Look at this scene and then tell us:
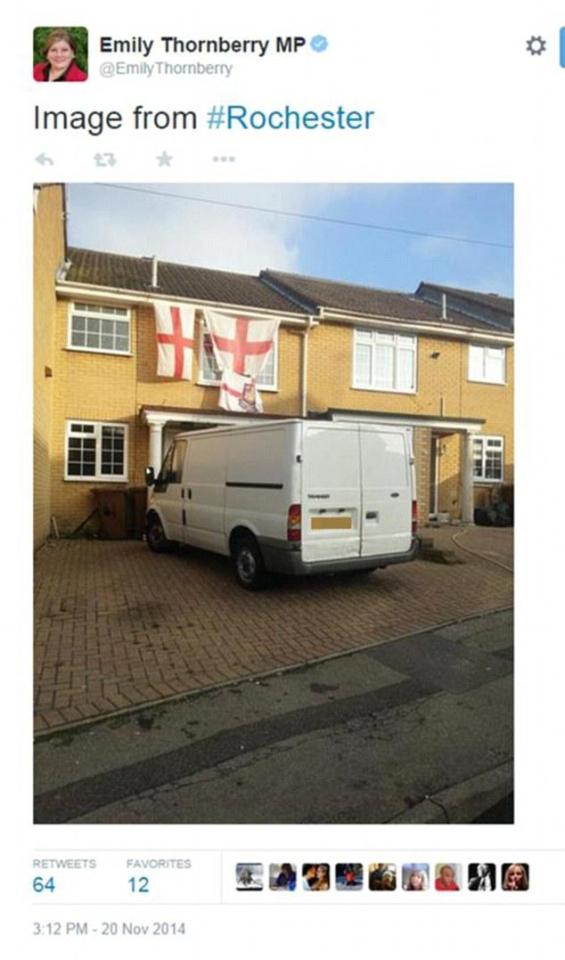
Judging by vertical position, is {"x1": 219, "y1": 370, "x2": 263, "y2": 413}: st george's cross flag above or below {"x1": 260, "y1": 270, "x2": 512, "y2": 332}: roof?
below

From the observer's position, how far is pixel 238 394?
8492 mm

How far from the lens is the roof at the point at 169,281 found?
8.17m

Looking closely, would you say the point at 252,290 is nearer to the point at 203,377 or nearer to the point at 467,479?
the point at 203,377

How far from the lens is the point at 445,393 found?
7980mm

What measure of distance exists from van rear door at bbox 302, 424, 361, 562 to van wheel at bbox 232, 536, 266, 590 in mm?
594
